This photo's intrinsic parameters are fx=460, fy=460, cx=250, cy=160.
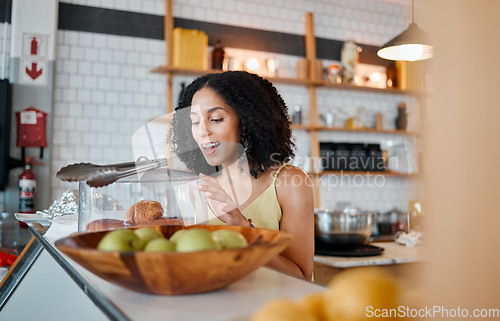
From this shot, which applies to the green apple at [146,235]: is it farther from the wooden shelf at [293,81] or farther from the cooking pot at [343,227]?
the wooden shelf at [293,81]

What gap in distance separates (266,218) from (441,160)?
150 centimetres

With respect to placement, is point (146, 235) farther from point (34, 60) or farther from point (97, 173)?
point (34, 60)

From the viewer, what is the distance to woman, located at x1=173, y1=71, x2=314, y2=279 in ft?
5.91

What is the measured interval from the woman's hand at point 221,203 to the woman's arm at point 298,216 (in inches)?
11.7

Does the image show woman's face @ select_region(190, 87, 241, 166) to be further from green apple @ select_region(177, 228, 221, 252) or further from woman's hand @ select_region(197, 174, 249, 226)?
green apple @ select_region(177, 228, 221, 252)

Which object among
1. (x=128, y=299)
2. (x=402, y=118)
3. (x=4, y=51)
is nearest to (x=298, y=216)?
(x=128, y=299)

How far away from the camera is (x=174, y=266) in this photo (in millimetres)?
688

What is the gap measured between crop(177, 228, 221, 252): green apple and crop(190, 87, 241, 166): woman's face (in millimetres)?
1110

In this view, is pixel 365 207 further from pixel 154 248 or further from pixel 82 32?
pixel 154 248

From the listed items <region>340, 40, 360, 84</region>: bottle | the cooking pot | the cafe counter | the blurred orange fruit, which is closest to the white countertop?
the cooking pot

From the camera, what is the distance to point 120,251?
720mm

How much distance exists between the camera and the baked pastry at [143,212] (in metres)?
1.25

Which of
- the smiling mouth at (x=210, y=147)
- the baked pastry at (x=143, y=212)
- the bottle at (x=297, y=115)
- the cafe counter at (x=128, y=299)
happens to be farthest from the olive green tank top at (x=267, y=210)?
the bottle at (x=297, y=115)

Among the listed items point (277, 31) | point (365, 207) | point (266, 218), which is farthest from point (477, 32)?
point (365, 207)
